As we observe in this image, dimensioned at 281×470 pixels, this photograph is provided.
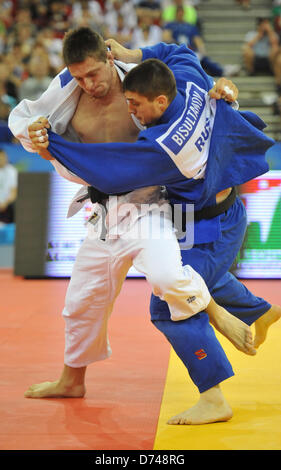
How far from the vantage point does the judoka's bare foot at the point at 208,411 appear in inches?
112

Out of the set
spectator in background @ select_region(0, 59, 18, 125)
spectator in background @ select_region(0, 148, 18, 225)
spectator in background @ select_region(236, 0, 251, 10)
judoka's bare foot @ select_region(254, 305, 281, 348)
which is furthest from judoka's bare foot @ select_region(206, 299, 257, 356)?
spectator in background @ select_region(236, 0, 251, 10)

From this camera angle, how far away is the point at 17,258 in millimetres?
6883

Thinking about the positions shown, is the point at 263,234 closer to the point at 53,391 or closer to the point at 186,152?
the point at 53,391

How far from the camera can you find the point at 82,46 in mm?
2893

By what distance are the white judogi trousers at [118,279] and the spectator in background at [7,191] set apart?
605 centimetres

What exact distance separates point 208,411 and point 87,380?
0.91 m

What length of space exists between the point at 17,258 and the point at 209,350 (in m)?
4.28

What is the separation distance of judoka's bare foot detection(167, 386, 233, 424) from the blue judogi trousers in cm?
4

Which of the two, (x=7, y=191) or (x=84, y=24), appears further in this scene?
(x=84, y=24)

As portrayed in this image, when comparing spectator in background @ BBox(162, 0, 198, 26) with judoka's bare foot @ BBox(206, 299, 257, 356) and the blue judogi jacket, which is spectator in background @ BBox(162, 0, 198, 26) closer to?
the blue judogi jacket

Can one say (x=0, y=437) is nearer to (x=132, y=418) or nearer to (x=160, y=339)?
(x=132, y=418)

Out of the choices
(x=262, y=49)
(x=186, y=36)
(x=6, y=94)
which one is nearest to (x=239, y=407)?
Answer: (x=6, y=94)

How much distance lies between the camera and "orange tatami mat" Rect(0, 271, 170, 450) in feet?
8.85

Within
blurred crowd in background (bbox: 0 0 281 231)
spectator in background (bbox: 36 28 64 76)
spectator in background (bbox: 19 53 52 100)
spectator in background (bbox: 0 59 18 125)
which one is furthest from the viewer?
spectator in background (bbox: 36 28 64 76)
